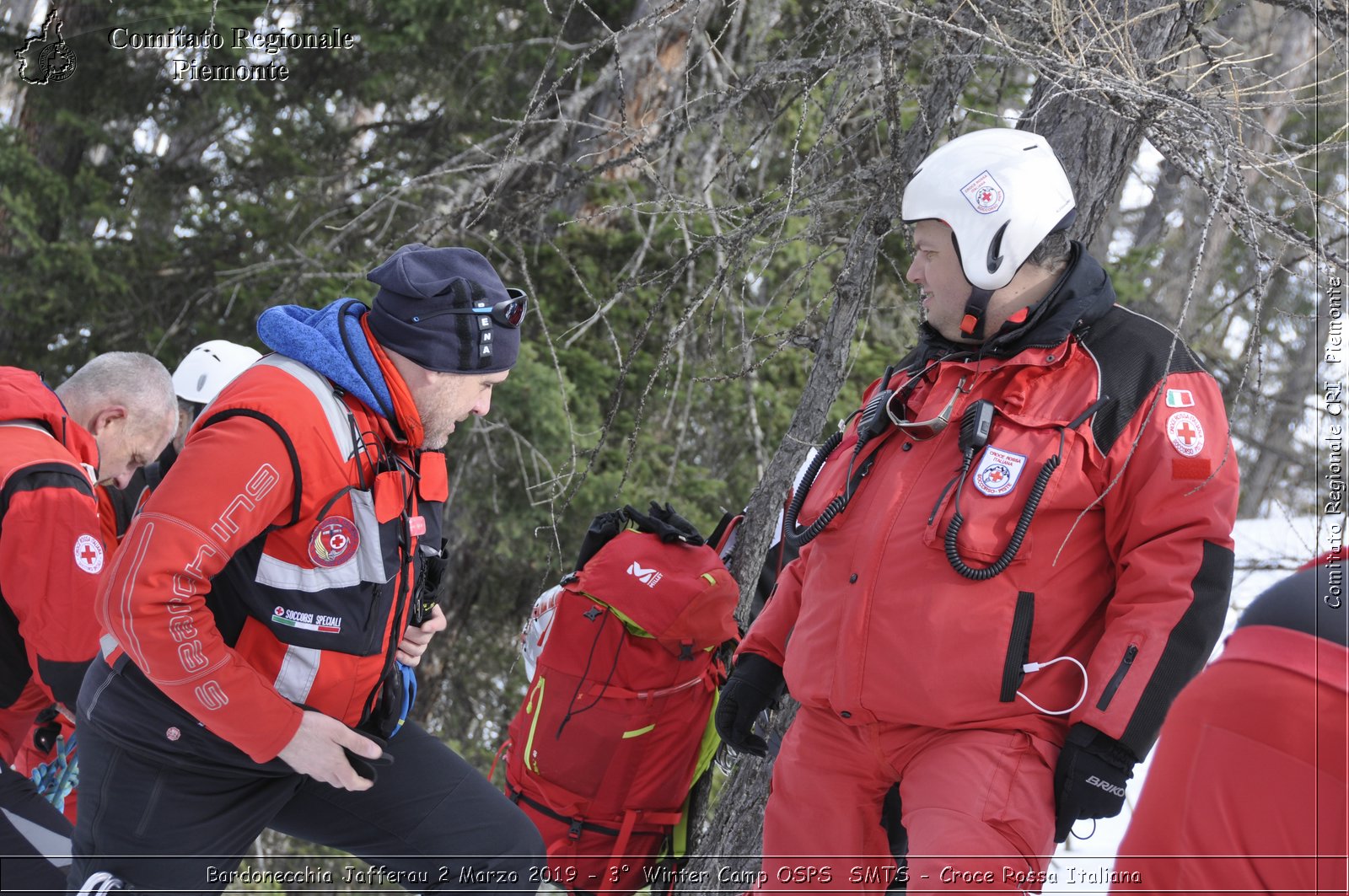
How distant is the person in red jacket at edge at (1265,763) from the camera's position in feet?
4.31

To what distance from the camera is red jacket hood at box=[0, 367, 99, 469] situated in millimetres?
3600

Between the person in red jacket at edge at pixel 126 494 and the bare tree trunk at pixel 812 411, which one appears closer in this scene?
the bare tree trunk at pixel 812 411

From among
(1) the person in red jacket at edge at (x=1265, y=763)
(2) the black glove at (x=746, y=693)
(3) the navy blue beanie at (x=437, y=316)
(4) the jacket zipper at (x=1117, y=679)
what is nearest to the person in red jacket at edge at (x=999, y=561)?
(4) the jacket zipper at (x=1117, y=679)

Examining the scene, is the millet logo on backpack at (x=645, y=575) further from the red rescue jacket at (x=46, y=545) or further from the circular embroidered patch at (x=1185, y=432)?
the circular embroidered patch at (x=1185, y=432)

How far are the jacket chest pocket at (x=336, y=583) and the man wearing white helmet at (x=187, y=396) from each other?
1959mm

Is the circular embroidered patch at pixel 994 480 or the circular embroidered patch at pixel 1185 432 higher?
the circular embroidered patch at pixel 1185 432

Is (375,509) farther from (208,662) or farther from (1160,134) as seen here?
(1160,134)

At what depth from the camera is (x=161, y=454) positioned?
456 cm

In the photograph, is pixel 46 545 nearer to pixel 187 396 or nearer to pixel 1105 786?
pixel 187 396

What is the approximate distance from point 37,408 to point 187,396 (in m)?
1.54

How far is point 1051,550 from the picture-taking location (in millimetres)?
2711

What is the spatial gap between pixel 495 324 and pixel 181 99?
586 cm

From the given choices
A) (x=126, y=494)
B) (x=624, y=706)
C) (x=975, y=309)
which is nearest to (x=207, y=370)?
Result: (x=126, y=494)

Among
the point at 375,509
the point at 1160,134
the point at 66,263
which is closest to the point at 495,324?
the point at 375,509
